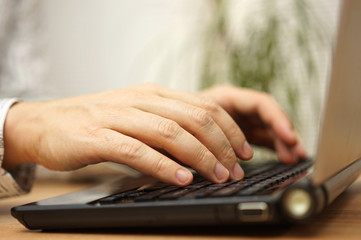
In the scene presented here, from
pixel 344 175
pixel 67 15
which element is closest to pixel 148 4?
pixel 67 15

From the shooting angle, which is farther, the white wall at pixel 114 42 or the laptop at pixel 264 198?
the white wall at pixel 114 42

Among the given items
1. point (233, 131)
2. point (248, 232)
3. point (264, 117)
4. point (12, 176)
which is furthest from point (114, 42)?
point (248, 232)

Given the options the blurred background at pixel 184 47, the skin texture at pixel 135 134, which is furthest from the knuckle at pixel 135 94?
the blurred background at pixel 184 47

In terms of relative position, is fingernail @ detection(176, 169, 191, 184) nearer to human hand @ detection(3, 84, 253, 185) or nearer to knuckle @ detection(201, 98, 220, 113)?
human hand @ detection(3, 84, 253, 185)

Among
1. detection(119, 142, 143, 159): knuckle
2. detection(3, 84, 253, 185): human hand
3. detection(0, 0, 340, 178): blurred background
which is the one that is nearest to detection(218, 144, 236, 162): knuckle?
detection(3, 84, 253, 185): human hand

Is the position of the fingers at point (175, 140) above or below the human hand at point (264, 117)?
above

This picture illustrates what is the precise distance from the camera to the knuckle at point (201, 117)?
21.6 inches

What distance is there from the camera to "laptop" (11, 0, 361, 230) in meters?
0.33

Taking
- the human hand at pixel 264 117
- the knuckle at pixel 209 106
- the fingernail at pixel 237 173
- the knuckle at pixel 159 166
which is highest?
the knuckle at pixel 209 106

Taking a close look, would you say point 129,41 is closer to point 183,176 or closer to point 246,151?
point 246,151

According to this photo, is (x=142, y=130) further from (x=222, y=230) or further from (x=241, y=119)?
(x=241, y=119)

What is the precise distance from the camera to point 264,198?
354 millimetres

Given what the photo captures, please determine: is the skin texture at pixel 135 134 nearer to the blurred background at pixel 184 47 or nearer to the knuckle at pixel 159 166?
the knuckle at pixel 159 166

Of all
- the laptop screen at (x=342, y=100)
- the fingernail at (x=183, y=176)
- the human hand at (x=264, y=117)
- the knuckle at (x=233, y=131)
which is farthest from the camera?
the human hand at (x=264, y=117)
